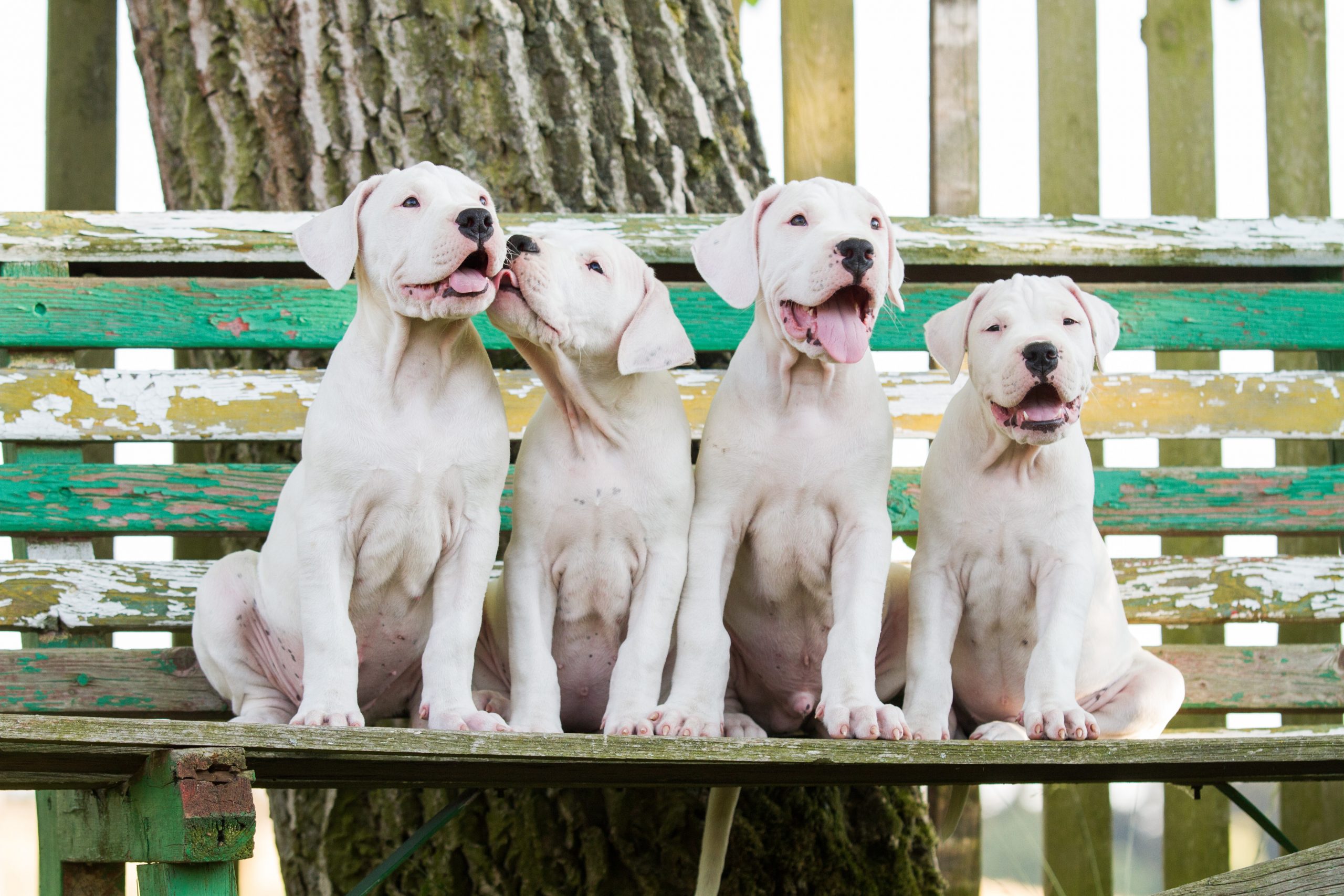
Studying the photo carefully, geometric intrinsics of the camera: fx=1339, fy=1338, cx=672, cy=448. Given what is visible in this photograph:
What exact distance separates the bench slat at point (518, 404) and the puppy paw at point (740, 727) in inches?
49.2

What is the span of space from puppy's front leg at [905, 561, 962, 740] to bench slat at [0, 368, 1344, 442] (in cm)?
92

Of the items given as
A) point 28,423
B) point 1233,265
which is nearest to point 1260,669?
point 1233,265

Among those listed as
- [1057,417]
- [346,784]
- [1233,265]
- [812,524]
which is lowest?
[346,784]

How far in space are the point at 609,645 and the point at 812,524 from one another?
66 centimetres

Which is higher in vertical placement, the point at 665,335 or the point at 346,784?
the point at 665,335

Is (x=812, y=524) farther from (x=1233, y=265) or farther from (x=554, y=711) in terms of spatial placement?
(x=1233, y=265)

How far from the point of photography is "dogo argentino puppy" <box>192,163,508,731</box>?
330 centimetres

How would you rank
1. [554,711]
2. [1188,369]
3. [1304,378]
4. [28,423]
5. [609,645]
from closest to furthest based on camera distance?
[554,711]
[609,645]
[28,423]
[1304,378]
[1188,369]

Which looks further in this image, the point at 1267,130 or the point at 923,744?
the point at 1267,130

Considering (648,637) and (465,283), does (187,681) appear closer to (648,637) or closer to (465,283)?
(648,637)

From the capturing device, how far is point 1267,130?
5070 mm

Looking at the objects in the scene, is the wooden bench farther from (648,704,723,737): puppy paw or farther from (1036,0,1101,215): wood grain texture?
(648,704,723,737): puppy paw

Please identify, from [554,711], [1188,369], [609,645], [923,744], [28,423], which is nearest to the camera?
[923,744]

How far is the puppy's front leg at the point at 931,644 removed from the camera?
3562mm
